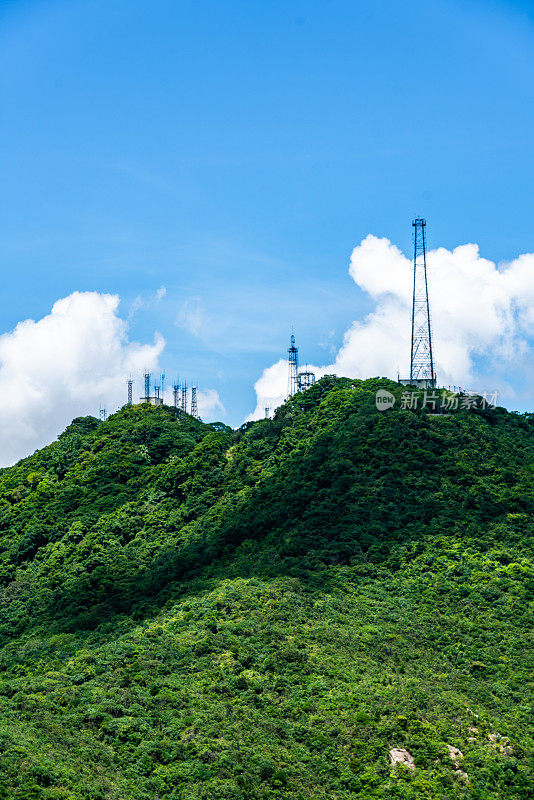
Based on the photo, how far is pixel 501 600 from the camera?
41.9m

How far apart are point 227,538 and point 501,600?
706 inches

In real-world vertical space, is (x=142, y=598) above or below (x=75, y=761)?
above

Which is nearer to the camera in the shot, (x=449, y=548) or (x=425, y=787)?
(x=425, y=787)

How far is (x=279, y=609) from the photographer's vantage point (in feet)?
133

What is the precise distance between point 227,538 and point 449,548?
46.8ft

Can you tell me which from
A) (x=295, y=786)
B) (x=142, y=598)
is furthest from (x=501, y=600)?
(x=142, y=598)

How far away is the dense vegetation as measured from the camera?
1197 inches

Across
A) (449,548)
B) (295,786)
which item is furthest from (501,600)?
(295,786)

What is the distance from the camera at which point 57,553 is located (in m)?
55.4

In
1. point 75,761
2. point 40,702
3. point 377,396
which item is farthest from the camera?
point 377,396

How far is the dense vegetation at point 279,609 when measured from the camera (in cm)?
3041

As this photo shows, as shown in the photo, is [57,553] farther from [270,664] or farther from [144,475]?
[270,664]

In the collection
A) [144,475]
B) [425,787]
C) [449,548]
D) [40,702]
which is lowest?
[425,787]

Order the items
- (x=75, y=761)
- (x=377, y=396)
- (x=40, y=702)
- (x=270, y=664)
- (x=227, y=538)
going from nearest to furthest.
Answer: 1. (x=75, y=761)
2. (x=40, y=702)
3. (x=270, y=664)
4. (x=227, y=538)
5. (x=377, y=396)
